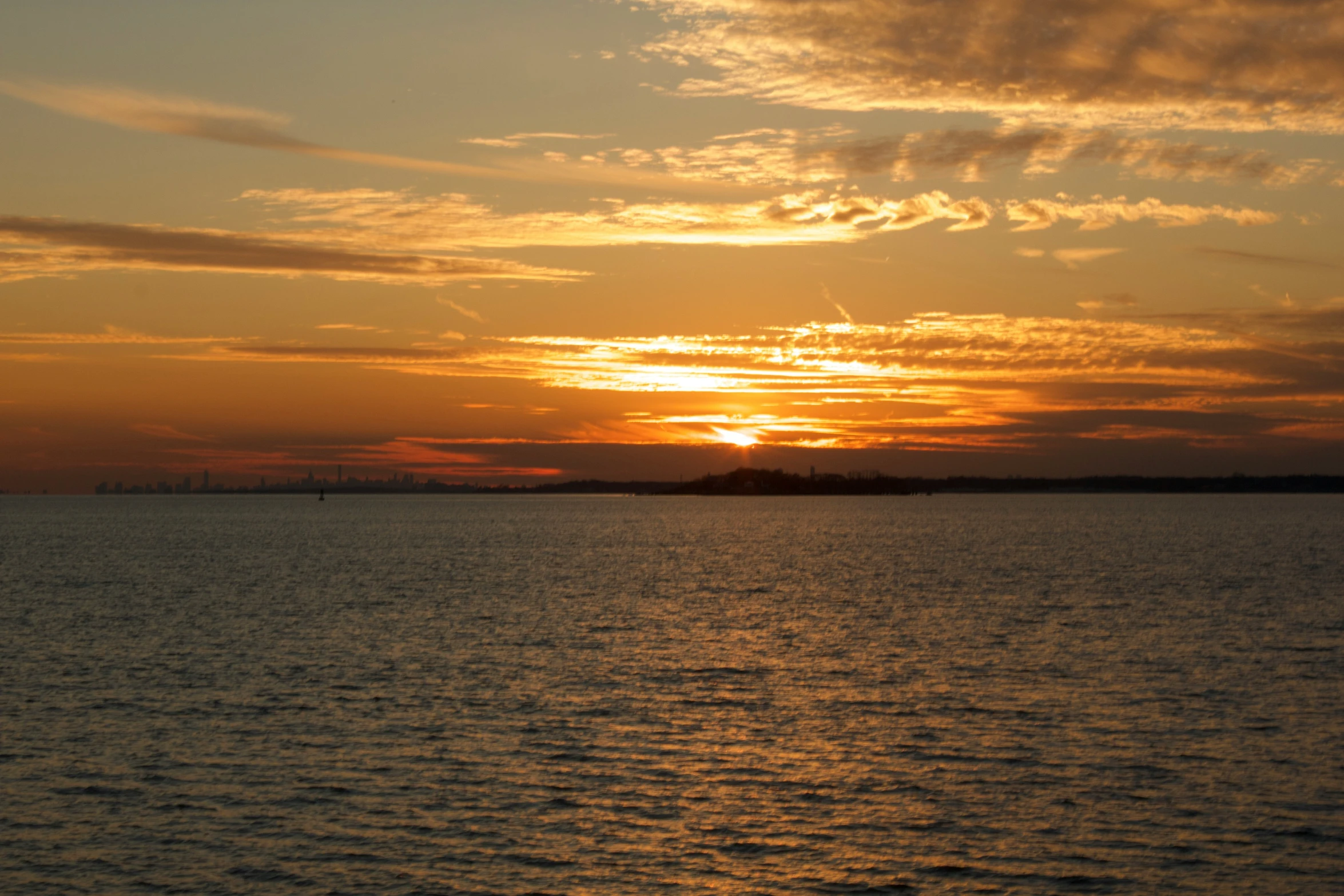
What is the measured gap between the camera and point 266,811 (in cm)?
2686

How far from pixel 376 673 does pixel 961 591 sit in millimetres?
51353

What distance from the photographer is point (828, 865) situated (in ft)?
76.1

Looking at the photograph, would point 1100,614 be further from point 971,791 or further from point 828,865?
point 828,865

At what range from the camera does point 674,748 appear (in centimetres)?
A: 3322

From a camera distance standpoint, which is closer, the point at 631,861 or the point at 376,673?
the point at 631,861

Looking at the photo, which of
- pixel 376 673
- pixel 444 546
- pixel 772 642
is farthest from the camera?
pixel 444 546

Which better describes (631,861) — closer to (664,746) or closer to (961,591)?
(664,746)

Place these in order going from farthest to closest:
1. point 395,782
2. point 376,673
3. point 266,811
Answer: point 376,673 < point 395,782 < point 266,811

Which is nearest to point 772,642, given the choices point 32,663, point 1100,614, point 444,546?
point 1100,614

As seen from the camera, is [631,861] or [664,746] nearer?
[631,861]

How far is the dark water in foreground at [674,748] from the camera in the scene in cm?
2334

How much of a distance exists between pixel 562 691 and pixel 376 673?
8915 millimetres

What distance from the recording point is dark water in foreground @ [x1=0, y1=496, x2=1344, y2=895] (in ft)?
76.6

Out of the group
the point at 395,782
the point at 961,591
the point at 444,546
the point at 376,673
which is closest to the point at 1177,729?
the point at 395,782
